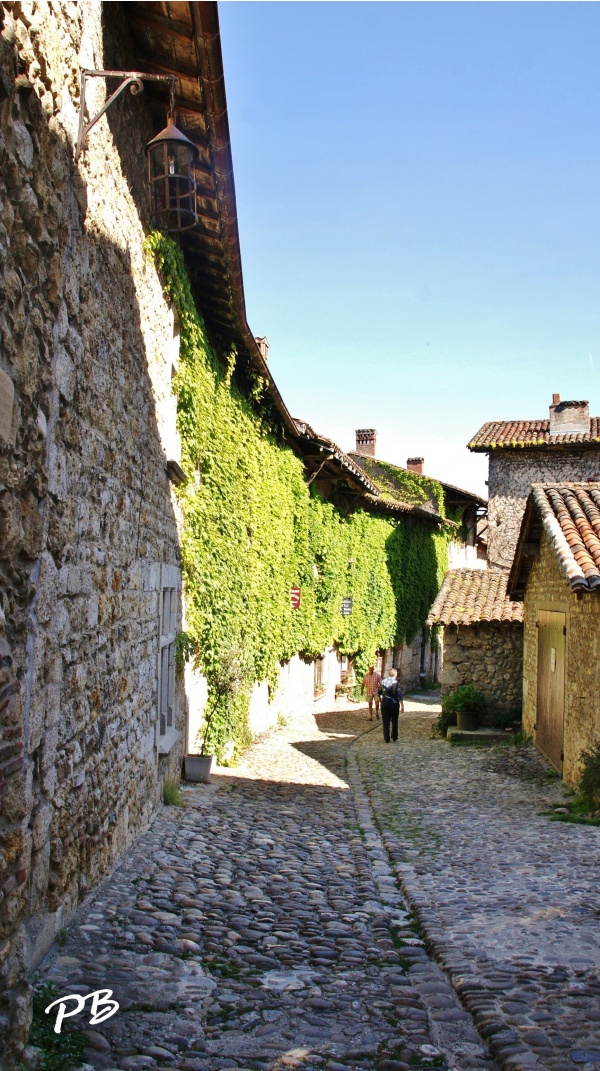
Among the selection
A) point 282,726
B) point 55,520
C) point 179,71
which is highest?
point 179,71

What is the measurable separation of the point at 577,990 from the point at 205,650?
21.1 feet

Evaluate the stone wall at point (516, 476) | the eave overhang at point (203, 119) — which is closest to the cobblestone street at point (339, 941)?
the eave overhang at point (203, 119)

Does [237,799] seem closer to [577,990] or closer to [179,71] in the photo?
[577,990]

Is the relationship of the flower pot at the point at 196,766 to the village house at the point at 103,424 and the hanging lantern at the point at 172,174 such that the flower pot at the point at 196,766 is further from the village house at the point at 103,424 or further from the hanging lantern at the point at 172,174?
the hanging lantern at the point at 172,174

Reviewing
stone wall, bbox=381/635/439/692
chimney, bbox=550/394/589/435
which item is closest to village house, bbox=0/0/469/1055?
stone wall, bbox=381/635/439/692

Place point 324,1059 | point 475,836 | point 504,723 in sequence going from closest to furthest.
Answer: point 324,1059 → point 475,836 → point 504,723

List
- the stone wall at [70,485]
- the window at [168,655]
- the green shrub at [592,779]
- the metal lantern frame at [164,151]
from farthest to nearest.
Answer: the green shrub at [592,779] < the window at [168,655] < the metal lantern frame at [164,151] < the stone wall at [70,485]

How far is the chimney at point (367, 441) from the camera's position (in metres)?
30.0

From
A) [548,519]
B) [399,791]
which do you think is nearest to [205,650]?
[399,791]

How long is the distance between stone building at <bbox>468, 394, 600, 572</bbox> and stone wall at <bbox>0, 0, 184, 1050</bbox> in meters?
19.8

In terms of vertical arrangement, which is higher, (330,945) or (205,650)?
(205,650)

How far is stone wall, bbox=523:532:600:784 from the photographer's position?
357 inches

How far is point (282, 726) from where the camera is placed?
15.2 meters

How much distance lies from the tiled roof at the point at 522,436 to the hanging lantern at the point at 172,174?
1919cm
